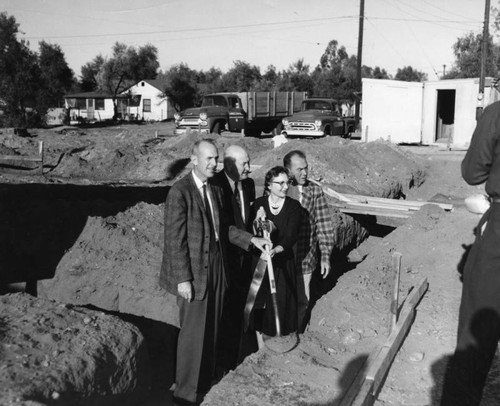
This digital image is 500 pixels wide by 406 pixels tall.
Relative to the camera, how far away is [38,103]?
37.4 metres

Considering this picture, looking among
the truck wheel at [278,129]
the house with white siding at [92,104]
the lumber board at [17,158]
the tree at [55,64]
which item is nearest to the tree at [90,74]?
the house with white siding at [92,104]

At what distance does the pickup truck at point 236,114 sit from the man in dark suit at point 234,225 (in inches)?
795

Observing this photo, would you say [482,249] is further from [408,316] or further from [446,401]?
[408,316]

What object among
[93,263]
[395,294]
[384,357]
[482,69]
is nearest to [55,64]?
[482,69]

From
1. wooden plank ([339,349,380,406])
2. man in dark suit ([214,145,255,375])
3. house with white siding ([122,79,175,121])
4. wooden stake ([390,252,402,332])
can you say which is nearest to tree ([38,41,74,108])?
house with white siding ([122,79,175,121])

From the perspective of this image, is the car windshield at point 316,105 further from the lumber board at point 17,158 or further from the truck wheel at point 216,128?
the lumber board at point 17,158

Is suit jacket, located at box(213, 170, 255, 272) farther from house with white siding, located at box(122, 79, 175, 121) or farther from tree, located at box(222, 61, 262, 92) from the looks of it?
tree, located at box(222, 61, 262, 92)

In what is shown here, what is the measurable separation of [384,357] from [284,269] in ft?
3.88

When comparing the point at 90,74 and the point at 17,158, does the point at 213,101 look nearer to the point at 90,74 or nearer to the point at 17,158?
the point at 17,158

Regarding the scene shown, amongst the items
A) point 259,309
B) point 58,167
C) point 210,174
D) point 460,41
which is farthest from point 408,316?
point 460,41

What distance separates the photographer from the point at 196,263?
443cm

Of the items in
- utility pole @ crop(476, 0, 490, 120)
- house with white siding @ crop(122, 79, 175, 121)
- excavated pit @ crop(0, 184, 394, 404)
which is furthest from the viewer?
house with white siding @ crop(122, 79, 175, 121)

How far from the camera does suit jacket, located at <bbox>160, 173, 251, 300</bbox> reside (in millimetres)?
4328

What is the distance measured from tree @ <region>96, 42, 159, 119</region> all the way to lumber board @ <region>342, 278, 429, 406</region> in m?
64.2
